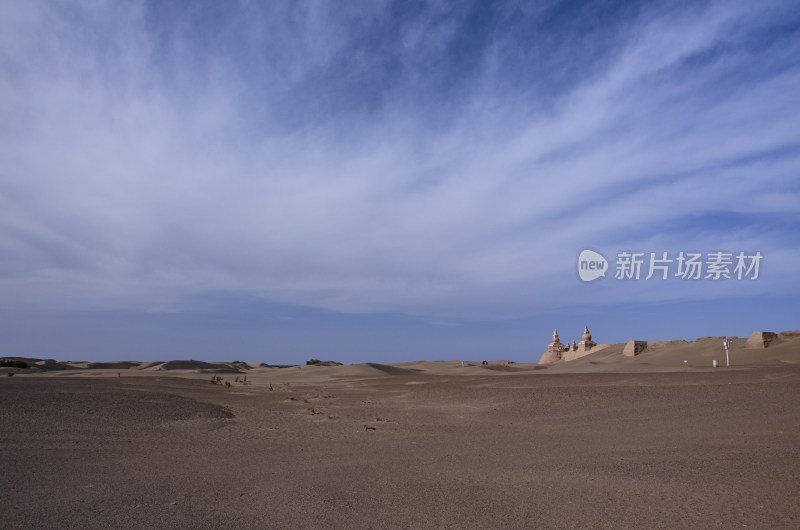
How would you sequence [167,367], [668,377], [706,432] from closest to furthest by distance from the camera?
[706,432], [668,377], [167,367]

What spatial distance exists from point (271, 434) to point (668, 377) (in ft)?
60.3

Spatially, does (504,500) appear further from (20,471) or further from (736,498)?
(20,471)

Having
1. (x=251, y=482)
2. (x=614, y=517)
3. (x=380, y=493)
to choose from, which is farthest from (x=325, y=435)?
(x=614, y=517)

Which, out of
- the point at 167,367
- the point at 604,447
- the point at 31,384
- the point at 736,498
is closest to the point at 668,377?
the point at 604,447

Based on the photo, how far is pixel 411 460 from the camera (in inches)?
399

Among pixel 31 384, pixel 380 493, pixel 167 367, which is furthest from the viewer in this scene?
pixel 167 367

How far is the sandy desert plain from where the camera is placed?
652 centimetres

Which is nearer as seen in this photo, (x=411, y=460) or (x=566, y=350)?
(x=411, y=460)

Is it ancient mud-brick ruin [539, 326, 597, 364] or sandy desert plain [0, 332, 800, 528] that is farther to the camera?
ancient mud-brick ruin [539, 326, 597, 364]

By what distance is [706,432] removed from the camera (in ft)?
40.7

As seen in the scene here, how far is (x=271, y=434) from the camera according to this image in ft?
45.3

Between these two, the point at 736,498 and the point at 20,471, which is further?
the point at 20,471

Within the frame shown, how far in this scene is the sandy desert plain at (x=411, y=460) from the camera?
6.52 meters

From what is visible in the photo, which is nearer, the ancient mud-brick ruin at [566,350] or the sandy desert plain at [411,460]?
the sandy desert plain at [411,460]
